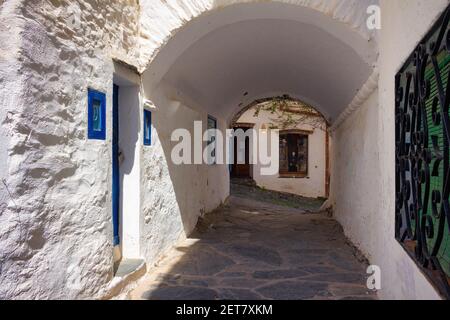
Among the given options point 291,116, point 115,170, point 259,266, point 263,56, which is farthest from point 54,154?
point 291,116

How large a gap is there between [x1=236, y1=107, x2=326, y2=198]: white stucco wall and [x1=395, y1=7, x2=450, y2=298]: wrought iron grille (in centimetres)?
1249

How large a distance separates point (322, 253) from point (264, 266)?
0.96 metres

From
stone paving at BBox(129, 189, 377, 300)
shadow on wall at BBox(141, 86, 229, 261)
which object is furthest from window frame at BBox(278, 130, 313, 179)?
shadow on wall at BBox(141, 86, 229, 261)

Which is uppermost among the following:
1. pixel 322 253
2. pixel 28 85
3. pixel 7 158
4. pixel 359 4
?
pixel 359 4

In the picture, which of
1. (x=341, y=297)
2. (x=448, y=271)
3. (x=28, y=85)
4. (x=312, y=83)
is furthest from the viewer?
(x=312, y=83)

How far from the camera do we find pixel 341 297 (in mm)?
3279

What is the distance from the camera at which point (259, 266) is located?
4273 mm

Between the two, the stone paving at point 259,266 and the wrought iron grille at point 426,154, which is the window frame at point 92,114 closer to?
the stone paving at point 259,266

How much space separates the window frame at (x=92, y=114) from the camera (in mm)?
2873

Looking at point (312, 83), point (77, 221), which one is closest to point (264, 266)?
point (77, 221)

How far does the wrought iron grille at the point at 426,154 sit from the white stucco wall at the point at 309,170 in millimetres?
12485

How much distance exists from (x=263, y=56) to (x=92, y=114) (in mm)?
3383
